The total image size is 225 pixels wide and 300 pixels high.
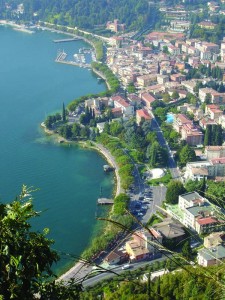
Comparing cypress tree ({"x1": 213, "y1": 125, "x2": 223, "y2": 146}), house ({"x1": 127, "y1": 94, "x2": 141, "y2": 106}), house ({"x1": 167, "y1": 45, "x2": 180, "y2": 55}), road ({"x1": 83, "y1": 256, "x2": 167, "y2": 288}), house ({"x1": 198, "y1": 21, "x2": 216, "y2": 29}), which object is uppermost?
house ({"x1": 198, "y1": 21, "x2": 216, "y2": 29})

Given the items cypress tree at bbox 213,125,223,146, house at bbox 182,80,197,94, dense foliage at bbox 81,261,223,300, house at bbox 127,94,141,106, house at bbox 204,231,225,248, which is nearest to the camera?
dense foliage at bbox 81,261,223,300

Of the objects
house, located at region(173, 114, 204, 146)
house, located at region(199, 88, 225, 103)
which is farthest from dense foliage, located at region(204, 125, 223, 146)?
house, located at region(199, 88, 225, 103)

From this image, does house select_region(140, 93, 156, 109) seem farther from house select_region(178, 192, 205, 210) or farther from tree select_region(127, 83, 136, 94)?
house select_region(178, 192, 205, 210)

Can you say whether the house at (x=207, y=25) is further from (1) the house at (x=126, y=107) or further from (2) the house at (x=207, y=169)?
(2) the house at (x=207, y=169)

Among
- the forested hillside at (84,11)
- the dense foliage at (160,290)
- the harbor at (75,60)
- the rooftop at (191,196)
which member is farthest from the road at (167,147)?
the forested hillside at (84,11)

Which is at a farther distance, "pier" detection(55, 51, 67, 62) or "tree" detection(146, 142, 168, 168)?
"pier" detection(55, 51, 67, 62)

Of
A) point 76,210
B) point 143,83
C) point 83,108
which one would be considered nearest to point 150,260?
point 76,210

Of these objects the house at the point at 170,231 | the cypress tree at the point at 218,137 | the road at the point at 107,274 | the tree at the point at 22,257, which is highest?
the tree at the point at 22,257
